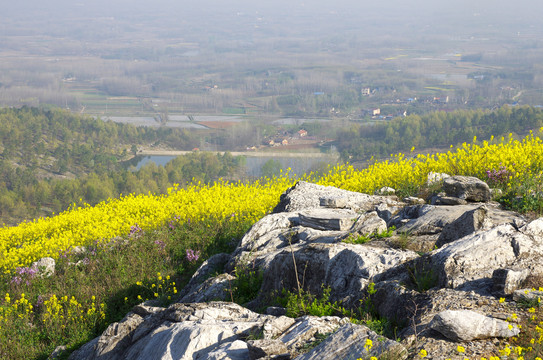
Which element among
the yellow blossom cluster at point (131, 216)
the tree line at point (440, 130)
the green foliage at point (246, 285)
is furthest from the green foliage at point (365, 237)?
the tree line at point (440, 130)

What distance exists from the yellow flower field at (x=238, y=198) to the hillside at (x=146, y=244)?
3 cm

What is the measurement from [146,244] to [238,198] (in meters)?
3.44

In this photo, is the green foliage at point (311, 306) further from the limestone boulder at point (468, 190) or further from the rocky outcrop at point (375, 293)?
the limestone boulder at point (468, 190)

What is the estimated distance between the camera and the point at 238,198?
46.3ft

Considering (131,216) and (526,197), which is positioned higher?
(526,197)

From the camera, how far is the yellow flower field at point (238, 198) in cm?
1142

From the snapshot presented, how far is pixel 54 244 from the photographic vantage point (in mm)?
12922

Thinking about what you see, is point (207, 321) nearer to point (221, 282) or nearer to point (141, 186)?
point (221, 282)

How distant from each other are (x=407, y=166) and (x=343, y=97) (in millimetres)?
155158

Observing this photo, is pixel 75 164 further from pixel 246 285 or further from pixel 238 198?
pixel 246 285

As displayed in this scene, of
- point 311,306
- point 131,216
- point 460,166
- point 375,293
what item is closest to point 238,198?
point 131,216

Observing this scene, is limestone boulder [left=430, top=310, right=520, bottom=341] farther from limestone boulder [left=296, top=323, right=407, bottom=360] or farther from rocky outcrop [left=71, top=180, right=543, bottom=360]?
limestone boulder [left=296, top=323, right=407, bottom=360]

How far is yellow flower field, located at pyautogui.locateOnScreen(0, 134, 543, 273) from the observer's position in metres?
11.4

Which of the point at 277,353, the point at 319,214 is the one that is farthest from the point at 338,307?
the point at 319,214
